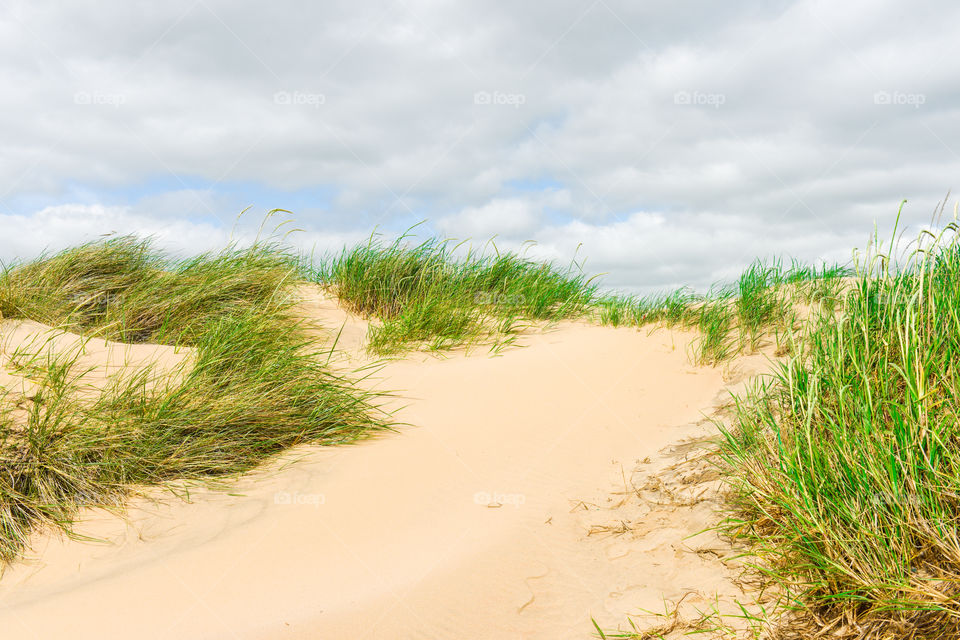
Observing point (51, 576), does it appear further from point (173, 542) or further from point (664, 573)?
point (664, 573)

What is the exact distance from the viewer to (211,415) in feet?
Result: 13.6

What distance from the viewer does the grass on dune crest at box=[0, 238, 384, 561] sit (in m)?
3.75

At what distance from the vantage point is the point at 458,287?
25.8 ft

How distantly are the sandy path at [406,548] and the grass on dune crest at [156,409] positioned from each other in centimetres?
23

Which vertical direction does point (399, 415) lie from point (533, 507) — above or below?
above

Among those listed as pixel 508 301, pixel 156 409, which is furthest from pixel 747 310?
pixel 156 409

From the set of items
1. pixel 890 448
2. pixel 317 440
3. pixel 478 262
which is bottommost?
pixel 317 440

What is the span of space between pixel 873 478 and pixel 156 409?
4027 millimetres

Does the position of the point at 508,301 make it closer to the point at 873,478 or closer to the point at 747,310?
the point at 747,310

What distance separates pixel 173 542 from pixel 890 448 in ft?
11.4

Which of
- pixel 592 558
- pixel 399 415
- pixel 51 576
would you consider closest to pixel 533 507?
pixel 592 558

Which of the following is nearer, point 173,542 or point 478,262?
point 173,542

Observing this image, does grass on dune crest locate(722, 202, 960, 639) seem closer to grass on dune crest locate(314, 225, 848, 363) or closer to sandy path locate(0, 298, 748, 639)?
sandy path locate(0, 298, 748, 639)

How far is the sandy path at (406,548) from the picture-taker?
2717 millimetres
